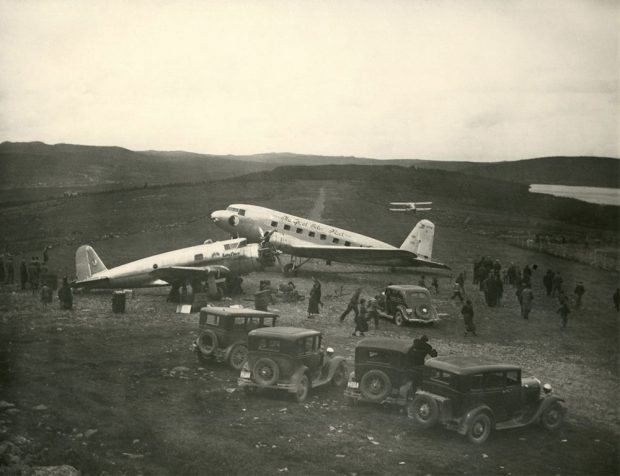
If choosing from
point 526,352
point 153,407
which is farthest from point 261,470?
point 526,352

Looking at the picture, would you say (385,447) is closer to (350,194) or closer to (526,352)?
(526,352)

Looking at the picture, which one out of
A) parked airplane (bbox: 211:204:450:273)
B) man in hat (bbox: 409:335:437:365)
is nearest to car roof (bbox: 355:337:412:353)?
man in hat (bbox: 409:335:437:365)

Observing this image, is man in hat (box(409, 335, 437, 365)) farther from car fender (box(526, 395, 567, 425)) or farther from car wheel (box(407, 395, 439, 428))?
car fender (box(526, 395, 567, 425))

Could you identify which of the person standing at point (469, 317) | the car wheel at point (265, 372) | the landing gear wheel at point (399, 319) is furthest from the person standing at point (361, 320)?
the car wheel at point (265, 372)

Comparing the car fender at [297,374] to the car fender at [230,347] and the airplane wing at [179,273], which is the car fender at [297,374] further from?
the airplane wing at [179,273]

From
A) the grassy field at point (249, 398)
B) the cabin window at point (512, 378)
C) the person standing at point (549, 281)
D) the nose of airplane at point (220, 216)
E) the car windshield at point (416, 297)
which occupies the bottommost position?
the grassy field at point (249, 398)

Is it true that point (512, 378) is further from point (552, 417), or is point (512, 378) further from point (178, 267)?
point (178, 267)
